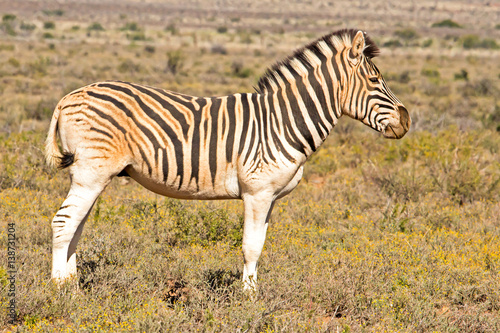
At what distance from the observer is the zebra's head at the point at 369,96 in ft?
17.0

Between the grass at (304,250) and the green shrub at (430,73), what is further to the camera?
the green shrub at (430,73)

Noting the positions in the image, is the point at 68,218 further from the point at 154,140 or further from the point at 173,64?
the point at 173,64

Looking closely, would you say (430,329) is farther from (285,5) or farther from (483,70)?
(285,5)

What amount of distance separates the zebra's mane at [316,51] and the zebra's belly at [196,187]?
3.36 ft

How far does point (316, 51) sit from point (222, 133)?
4.09 feet

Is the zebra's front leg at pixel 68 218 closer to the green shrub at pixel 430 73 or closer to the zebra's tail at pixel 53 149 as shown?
the zebra's tail at pixel 53 149

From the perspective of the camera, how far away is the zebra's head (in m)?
5.18

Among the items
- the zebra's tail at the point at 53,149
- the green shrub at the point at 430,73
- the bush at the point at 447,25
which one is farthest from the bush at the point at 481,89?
the bush at the point at 447,25

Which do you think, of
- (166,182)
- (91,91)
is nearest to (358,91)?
(166,182)

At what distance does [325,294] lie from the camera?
5.52 m

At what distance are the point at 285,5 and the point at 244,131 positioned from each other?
357 feet

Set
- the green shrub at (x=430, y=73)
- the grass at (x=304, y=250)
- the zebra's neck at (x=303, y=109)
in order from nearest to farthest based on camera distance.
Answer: the grass at (x=304, y=250)
the zebra's neck at (x=303, y=109)
the green shrub at (x=430, y=73)

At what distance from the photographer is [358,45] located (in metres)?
5.11

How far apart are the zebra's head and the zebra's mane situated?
0.05ft
